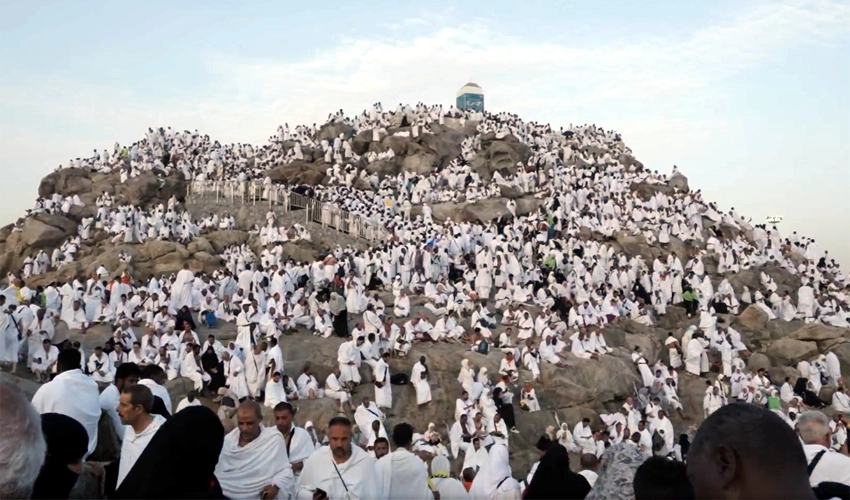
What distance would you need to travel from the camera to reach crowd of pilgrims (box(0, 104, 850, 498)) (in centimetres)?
859

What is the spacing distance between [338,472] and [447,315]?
1198 centimetres

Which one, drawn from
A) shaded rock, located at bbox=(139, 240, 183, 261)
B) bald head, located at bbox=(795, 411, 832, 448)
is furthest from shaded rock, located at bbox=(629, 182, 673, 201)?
bald head, located at bbox=(795, 411, 832, 448)

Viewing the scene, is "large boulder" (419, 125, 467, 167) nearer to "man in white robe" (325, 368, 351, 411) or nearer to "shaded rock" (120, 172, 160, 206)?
"shaded rock" (120, 172, 160, 206)

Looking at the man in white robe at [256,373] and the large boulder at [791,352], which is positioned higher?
the man in white robe at [256,373]

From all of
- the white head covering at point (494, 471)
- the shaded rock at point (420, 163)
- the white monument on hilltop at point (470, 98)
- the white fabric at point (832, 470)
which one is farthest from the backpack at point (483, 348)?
the white monument on hilltop at point (470, 98)

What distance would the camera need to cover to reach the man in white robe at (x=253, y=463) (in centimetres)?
397

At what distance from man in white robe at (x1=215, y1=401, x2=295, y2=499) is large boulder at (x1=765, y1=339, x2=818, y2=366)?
17.4 m

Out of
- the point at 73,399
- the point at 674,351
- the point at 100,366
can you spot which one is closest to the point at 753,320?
the point at 674,351

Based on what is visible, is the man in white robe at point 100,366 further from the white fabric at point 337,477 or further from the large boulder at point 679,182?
the large boulder at point 679,182

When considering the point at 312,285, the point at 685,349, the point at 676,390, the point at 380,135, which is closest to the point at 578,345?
the point at 676,390

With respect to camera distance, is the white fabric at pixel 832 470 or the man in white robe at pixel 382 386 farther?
the man in white robe at pixel 382 386

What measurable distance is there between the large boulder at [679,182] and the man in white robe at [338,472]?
2946 cm

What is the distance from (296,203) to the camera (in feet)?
77.8

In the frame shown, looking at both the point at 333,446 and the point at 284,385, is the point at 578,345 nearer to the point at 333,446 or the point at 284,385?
the point at 284,385
